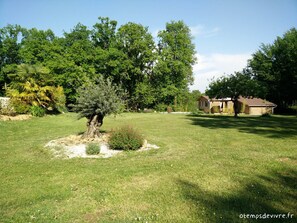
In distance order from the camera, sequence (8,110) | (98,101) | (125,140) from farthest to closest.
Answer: (8,110), (98,101), (125,140)

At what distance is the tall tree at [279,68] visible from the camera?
141 feet

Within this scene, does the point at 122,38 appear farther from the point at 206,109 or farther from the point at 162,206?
the point at 162,206

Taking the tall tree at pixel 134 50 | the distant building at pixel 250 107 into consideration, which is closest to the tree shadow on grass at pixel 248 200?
the tall tree at pixel 134 50

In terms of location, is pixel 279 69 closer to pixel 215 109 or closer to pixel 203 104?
pixel 215 109

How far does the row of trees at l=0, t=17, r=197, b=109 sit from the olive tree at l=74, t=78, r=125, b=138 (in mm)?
27636

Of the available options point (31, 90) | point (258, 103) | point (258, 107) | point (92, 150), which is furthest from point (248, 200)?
point (258, 103)

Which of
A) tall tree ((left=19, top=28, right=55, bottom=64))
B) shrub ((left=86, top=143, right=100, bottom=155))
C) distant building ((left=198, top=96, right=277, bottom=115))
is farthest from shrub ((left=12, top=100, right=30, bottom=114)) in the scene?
distant building ((left=198, top=96, right=277, bottom=115))

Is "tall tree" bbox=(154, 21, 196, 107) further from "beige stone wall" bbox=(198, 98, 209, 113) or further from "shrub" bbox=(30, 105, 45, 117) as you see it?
"shrub" bbox=(30, 105, 45, 117)

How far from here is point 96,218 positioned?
4.85 metres

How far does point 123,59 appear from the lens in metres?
41.8

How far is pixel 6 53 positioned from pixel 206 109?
43456 millimetres

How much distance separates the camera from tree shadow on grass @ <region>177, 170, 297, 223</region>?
4836 mm

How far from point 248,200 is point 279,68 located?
156ft

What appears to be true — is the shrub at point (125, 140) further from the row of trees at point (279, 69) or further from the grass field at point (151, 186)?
the row of trees at point (279, 69)
